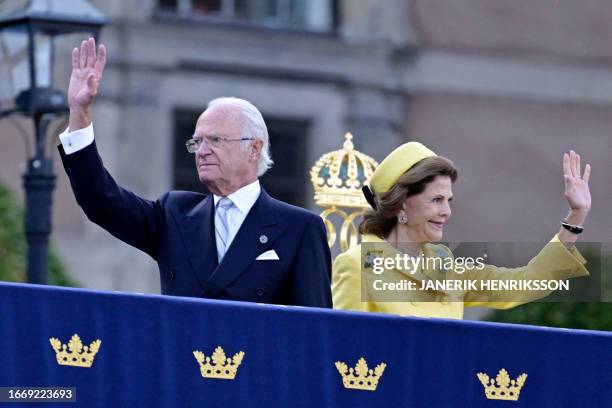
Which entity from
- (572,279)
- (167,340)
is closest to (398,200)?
(572,279)

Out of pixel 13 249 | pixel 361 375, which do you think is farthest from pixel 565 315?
pixel 361 375

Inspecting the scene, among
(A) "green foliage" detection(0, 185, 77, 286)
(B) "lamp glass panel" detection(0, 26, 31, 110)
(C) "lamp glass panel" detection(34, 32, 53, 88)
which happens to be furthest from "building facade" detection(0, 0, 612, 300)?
(C) "lamp glass panel" detection(34, 32, 53, 88)

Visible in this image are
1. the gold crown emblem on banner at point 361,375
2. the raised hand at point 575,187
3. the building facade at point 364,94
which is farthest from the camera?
the building facade at point 364,94

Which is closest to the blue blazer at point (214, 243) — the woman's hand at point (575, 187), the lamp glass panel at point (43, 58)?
the woman's hand at point (575, 187)

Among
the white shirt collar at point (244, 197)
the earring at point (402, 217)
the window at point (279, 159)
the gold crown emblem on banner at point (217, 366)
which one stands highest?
the window at point (279, 159)

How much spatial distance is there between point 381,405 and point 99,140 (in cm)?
1262

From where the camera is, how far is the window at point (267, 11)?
18859 millimetres

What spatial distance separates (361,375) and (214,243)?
0.78 m

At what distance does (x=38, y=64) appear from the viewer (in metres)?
8.91

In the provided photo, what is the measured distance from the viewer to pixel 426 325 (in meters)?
5.66

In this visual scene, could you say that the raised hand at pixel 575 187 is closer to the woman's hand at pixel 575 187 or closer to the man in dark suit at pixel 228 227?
the woman's hand at pixel 575 187

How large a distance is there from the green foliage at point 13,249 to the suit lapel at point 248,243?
14.7ft

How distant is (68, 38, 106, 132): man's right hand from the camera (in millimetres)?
5723

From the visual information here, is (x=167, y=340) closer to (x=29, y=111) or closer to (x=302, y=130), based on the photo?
(x=29, y=111)
